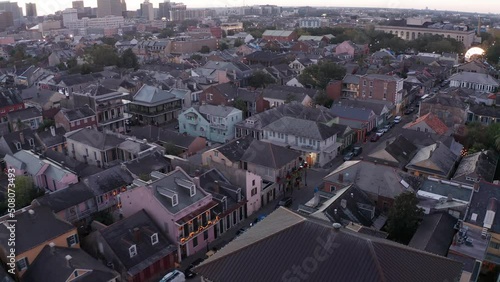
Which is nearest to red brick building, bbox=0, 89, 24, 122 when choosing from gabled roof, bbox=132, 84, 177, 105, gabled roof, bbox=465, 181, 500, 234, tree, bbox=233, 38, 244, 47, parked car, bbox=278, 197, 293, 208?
gabled roof, bbox=132, 84, 177, 105

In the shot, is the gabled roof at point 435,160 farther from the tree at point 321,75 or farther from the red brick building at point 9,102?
the red brick building at point 9,102

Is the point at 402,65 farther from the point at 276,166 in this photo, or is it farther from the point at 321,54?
the point at 276,166

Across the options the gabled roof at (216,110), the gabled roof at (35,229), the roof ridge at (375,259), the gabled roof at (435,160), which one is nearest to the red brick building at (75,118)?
the gabled roof at (216,110)

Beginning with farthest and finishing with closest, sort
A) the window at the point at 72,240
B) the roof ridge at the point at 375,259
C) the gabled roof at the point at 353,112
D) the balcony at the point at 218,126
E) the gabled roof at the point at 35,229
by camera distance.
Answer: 1. the gabled roof at the point at 353,112
2. the balcony at the point at 218,126
3. the window at the point at 72,240
4. the gabled roof at the point at 35,229
5. the roof ridge at the point at 375,259

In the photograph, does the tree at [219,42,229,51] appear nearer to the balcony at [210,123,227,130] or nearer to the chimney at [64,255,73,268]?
the balcony at [210,123,227,130]

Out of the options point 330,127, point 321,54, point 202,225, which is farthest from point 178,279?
point 321,54

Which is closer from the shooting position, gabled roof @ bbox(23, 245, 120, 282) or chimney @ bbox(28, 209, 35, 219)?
gabled roof @ bbox(23, 245, 120, 282)
